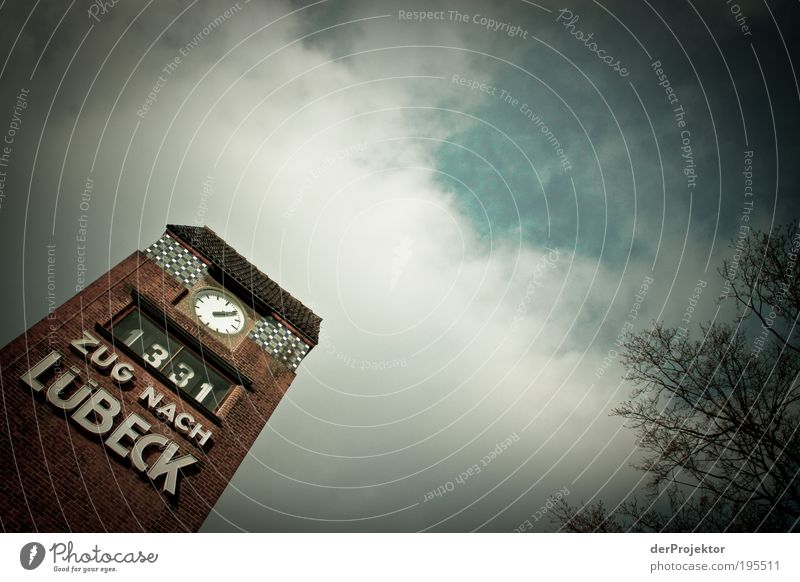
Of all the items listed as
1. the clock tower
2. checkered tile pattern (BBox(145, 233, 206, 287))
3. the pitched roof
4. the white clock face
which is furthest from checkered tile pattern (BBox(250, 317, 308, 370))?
checkered tile pattern (BBox(145, 233, 206, 287))

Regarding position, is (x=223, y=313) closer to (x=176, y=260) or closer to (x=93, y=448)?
(x=176, y=260)

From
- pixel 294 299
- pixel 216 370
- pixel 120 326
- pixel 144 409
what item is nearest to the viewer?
pixel 144 409

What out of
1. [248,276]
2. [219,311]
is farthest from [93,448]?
[248,276]

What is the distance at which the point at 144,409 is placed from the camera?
37.1 feet

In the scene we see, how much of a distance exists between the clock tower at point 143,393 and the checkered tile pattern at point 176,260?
49 millimetres

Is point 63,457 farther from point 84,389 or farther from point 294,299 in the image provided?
point 294,299

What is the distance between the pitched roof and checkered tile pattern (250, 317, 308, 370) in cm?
49

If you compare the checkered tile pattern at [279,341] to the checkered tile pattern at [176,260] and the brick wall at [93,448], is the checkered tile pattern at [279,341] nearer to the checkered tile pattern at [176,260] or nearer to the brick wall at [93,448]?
the brick wall at [93,448]

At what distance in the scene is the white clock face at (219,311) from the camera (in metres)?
14.5

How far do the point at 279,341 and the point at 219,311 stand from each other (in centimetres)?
255

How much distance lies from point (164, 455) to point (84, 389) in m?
2.75

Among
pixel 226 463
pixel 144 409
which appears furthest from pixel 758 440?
pixel 144 409

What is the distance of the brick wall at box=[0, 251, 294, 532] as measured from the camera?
895 cm

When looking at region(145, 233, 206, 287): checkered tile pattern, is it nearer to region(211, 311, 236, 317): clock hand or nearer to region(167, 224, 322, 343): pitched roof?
region(167, 224, 322, 343): pitched roof
